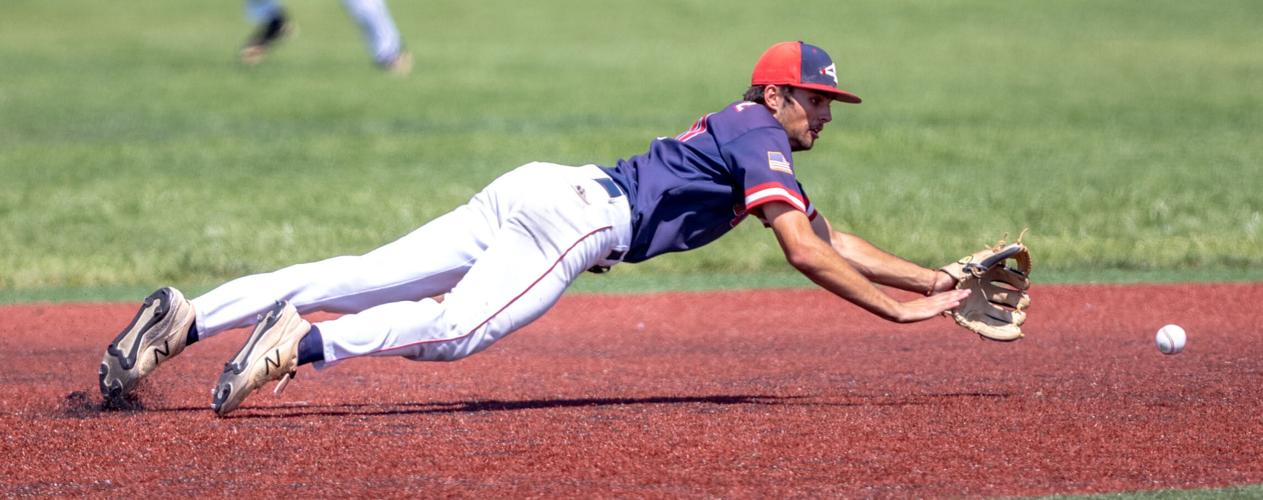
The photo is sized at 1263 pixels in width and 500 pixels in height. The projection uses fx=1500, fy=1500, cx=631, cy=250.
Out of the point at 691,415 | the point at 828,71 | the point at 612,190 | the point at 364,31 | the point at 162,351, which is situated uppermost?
the point at 364,31

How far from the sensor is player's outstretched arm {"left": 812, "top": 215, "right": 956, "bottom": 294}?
600cm

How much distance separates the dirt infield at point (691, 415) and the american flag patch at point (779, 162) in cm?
95

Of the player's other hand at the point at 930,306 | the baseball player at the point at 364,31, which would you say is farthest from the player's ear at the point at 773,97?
the baseball player at the point at 364,31

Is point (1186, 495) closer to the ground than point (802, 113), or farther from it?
closer to the ground

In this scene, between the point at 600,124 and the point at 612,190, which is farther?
the point at 600,124

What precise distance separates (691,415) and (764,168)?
1020 millimetres

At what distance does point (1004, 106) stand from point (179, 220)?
1094 cm

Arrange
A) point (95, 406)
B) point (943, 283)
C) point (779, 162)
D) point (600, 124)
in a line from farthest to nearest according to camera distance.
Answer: point (600, 124)
point (943, 283)
point (95, 406)
point (779, 162)

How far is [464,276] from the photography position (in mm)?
5609

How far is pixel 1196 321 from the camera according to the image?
794 cm

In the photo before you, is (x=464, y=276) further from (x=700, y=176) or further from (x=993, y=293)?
(x=993, y=293)

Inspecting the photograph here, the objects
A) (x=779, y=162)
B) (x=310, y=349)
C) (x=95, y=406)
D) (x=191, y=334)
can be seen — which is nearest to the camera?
(x=310, y=349)

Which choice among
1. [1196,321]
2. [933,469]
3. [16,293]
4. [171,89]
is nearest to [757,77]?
[933,469]

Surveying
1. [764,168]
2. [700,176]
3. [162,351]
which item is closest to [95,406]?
[162,351]
